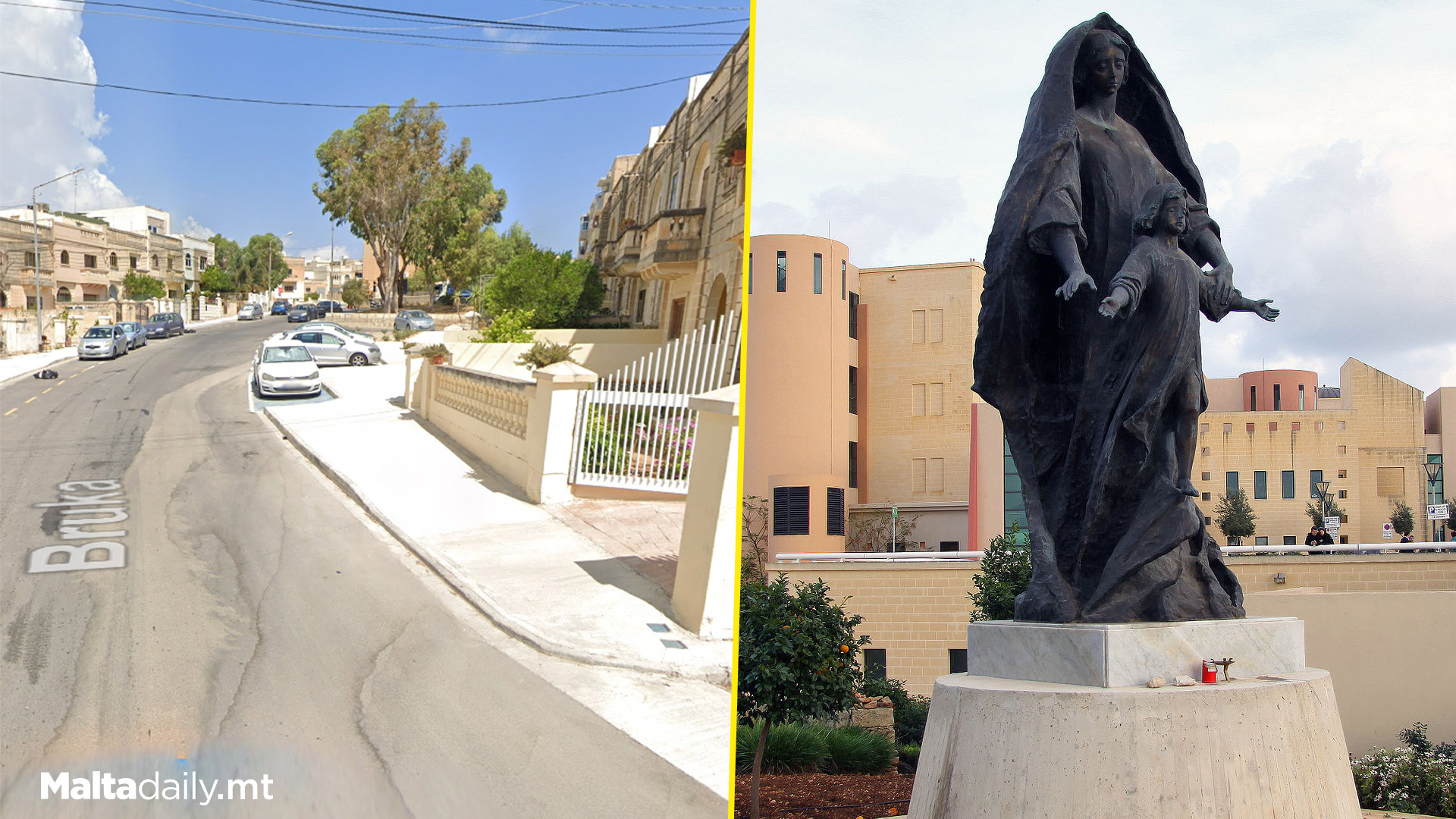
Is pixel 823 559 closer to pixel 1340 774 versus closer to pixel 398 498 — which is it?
pixel 398 498

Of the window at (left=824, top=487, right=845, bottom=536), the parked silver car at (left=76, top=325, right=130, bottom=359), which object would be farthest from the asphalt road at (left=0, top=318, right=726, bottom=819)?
the window at (left=824, top=487, right=845, bottom=536)

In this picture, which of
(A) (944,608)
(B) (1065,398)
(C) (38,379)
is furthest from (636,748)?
(A) (944,608)

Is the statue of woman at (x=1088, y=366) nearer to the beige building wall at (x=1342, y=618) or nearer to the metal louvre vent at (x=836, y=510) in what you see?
the beige building wall at (x=1342, y=618)

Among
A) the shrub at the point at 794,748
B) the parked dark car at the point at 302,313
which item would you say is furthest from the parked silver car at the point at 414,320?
the shrub at the point at 794,748

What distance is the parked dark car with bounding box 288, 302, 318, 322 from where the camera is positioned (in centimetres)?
636

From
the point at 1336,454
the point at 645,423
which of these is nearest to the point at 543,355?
the point at 645,423

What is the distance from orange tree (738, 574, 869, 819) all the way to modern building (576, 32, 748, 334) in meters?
2.68

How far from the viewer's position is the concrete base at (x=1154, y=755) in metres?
3.44

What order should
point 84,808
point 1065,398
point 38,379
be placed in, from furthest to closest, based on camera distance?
point 38,379 < point 1065,398 < point 84,808

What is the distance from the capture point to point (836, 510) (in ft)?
77.6

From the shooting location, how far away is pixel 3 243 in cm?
543

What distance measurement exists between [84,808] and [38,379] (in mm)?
2757

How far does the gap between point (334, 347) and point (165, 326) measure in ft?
11.7

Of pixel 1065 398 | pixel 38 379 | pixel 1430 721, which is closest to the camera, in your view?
pixel 1065 398
